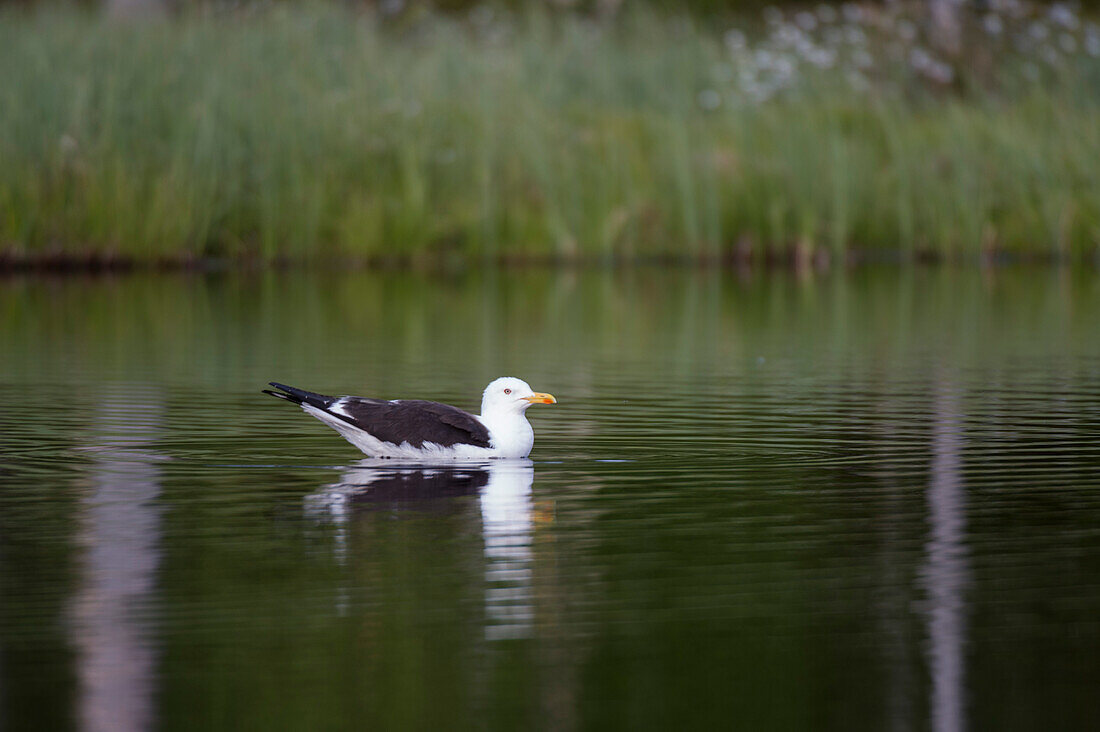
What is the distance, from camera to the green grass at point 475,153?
17.8m

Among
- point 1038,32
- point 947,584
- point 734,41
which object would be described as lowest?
point 947,584

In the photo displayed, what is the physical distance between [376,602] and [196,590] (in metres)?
0.49

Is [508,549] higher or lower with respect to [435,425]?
lower

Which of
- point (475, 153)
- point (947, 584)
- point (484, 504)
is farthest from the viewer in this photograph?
point (475, 153)

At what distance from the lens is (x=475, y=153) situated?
19969 mm

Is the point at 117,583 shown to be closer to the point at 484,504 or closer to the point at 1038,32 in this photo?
the point at 484,504

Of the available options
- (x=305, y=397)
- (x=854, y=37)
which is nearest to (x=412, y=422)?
(x=305, y=397)

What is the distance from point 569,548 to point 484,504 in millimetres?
927

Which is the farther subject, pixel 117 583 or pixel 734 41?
pixel 734 41

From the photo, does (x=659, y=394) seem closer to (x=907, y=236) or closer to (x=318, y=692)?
(x=318, y=692)

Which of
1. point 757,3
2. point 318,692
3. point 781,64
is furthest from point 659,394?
point 757,3

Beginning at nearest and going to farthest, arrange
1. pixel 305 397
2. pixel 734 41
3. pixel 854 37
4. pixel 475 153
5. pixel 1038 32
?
pixel 305 397 < pixel 475 153 < pixel 734 41 < pixel 854 37 < pixel 1038 32

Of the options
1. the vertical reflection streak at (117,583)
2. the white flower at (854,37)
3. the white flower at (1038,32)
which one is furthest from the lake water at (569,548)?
the white flower at (1038,32)

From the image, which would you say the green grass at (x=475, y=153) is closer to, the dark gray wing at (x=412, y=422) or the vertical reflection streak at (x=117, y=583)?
the vertical reflection streak at (x=117, y=583)
